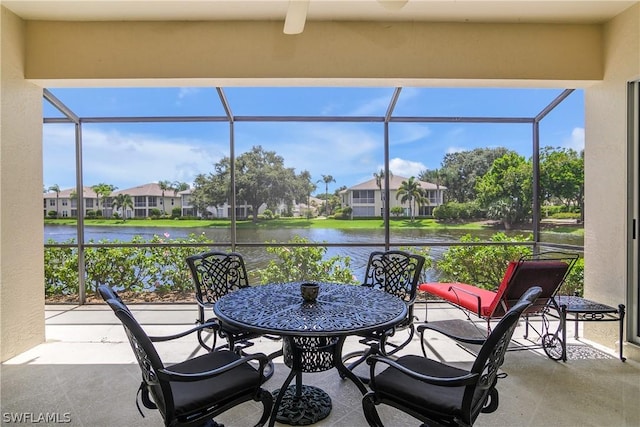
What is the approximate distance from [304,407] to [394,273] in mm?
1413

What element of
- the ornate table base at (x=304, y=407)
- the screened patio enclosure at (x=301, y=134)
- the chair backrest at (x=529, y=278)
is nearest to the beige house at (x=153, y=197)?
the screened patio enclosure at (x=301, y=134)

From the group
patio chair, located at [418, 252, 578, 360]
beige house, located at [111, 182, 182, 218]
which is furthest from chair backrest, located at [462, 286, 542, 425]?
beige house, located at [111, 182, 182, 218]

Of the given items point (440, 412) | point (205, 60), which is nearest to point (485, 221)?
point (440, 412)

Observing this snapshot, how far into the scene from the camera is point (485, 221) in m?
4.68

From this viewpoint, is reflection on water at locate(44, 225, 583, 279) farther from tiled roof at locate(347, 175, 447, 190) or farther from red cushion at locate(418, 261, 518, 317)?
red cushion at locate(418, 261, 518, 317)

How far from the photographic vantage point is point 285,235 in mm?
4590

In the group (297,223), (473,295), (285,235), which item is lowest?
(473,295)

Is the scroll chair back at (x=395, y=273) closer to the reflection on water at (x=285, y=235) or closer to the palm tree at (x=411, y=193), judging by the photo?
the reflection on water at (x=285, y=235)

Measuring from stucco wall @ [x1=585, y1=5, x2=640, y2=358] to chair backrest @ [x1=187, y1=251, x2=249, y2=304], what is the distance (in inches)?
141

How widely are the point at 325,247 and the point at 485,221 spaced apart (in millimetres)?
2336

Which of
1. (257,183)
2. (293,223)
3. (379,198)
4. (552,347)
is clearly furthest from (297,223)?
(552,347)

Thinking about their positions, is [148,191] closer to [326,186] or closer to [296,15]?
[326,186]

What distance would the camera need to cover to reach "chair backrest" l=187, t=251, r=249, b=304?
3.11m

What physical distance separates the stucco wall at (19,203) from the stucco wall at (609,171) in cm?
572
